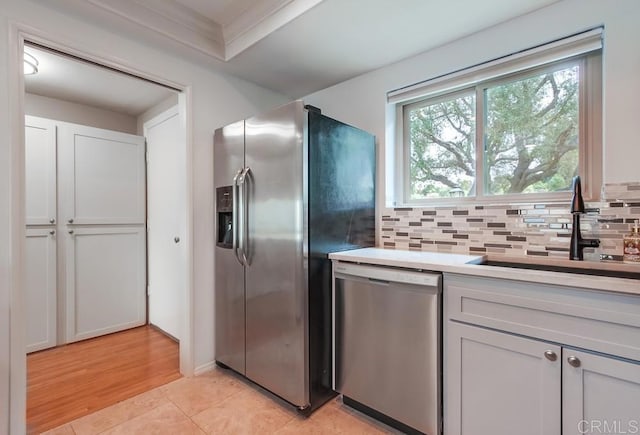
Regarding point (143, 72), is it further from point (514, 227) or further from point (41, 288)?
point (514, 227)

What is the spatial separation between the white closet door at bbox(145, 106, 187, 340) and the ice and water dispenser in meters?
0.67

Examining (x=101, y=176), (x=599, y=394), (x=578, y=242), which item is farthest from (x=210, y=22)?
(x=599, y=394)

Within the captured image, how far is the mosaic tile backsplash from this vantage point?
147 centimetres

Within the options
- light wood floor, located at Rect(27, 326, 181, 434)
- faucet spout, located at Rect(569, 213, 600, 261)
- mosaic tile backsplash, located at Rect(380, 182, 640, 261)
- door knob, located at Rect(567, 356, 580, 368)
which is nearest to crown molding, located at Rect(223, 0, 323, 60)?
mosaic tile backsplash, located at Rect(380, 182, 640, 261)

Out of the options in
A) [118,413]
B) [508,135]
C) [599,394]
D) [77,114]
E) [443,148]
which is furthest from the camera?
[77,114]

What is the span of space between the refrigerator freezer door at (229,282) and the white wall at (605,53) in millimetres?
1279

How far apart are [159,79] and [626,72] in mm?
2598

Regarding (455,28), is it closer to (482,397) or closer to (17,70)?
(482,397)

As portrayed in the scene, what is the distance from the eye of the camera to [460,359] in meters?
1.37

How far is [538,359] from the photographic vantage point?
1175 millimetres

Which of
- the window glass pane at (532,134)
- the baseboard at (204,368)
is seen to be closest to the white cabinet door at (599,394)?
the window glass pane at (532,134)

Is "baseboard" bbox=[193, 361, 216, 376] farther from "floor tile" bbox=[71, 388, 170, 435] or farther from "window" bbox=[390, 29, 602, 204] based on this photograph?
"window" bbox=[390, 29, 602, 204]

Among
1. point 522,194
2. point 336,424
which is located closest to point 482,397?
point 336,424

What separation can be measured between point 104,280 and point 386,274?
9.25 feet
